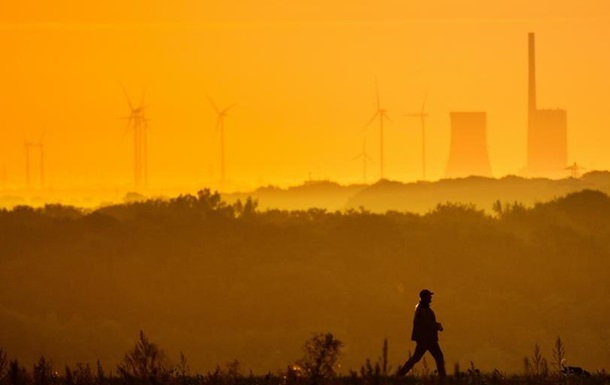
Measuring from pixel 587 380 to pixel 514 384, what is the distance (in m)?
2.96

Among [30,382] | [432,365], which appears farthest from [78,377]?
[432,365]

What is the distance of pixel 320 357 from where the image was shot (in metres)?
28.2

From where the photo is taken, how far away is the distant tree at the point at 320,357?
27844 mm

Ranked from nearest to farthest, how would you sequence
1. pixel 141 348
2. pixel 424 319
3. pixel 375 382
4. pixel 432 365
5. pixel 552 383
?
1. pixel 375 382
2. pixel 141 348
3. pixel 552 383
4. pixel 424 319
5. pixel 432 365

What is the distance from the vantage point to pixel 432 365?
602 ft

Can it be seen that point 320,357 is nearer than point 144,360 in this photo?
No

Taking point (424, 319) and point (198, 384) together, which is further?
point (424, 319)

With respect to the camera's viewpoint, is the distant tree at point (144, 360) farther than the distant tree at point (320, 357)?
No

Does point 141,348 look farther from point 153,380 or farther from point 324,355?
point 324,355

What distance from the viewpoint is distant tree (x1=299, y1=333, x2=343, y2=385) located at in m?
27.8

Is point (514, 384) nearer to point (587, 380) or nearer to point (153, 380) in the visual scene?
point (587, 380)

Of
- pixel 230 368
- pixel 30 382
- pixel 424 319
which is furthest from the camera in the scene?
pixel 424 319

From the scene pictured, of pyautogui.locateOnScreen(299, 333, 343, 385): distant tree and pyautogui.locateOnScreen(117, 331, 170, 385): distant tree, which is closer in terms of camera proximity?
pyautogui.locateOnScreen(117, 331, 170, 385): distant tree

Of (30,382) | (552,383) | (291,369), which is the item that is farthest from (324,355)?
(552,383)
